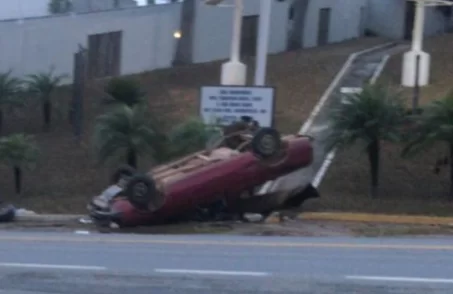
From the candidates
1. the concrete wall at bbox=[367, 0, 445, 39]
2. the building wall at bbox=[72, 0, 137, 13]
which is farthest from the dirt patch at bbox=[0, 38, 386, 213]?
the building wall at bbox=[72, 0, 137, 13]

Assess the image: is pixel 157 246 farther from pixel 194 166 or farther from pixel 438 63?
pixel 438 63

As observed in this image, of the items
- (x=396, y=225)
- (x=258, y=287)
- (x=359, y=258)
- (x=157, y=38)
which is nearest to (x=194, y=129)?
(x=396, y=225)

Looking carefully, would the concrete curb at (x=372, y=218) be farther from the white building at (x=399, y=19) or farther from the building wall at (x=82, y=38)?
the white building at (x=399, y=19)

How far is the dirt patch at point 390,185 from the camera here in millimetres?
22484

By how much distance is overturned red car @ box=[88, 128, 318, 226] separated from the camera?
20.0 meters

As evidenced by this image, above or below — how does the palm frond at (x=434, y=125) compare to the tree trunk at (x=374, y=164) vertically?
above

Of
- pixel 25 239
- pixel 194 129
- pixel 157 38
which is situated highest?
pixel 157 38

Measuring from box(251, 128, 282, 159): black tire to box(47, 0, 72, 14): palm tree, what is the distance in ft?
99.3

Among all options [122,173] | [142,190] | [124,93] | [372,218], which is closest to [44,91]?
[124,93]

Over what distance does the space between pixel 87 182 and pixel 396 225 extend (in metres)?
7.71

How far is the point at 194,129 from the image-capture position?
24141 mm

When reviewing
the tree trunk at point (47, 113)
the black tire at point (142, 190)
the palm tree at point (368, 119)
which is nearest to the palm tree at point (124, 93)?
the tree trunk at point (47, 113)

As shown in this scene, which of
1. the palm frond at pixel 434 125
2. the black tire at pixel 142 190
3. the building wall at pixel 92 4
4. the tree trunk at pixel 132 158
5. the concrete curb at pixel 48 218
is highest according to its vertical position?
the building wall at pixel 92 4

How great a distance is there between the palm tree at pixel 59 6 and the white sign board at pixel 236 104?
2464 centimetres
